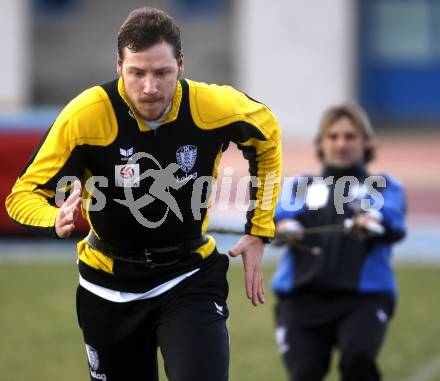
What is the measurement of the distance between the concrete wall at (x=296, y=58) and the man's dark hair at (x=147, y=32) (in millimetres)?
20101

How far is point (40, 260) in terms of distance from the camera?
12305mm

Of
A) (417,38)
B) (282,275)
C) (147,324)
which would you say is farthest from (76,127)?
(417,38)

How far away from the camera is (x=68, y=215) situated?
3990 mm

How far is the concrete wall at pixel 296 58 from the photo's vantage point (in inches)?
961

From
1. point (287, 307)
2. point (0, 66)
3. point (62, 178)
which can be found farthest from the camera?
point (0, 66)

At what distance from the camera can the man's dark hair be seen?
429 centimetres

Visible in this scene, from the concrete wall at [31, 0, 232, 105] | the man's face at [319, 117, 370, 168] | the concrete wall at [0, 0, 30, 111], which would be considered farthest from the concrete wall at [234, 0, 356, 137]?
the man's face at [319, 117, 370, 168]

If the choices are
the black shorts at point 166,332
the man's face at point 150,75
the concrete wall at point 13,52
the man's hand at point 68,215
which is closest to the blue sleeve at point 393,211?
the black shorts at point 166,332

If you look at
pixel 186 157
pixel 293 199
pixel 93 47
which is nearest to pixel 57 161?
pixel 186 157

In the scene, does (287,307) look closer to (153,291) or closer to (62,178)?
(153,291)

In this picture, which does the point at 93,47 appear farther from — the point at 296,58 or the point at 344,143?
the point at 344,143

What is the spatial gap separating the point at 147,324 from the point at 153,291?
14 cm

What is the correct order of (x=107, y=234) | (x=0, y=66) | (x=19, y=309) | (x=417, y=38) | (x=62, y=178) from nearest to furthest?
(x=62, y=178) → (x=107, y=234) → (x=19, y=309) → (x=0, y=66) → (x=417, y=38)

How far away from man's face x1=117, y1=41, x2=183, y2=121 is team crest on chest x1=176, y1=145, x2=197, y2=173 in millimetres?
231
